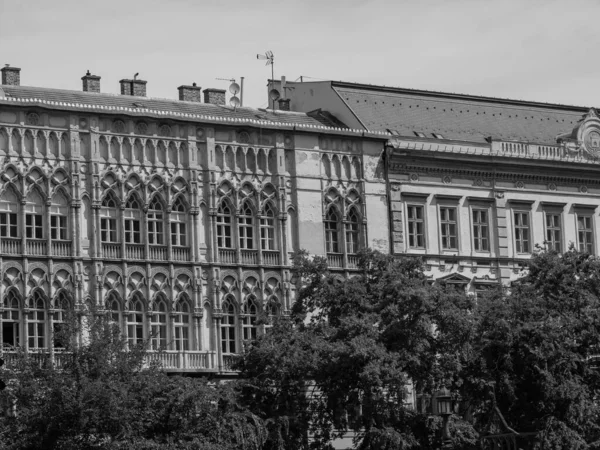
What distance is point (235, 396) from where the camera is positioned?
66.2 meters

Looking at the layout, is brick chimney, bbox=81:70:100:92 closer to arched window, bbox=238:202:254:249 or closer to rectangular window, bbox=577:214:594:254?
arched window, bbox=238:202:254:249

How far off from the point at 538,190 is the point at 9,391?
32.3 m

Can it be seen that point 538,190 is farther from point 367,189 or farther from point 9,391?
point 9,391

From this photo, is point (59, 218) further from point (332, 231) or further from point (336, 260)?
point (336, 260)

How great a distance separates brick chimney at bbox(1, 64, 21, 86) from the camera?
76.4 meters

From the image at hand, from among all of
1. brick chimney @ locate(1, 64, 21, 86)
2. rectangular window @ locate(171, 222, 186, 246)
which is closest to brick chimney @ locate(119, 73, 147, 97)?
brick chimney @ locate(1, 64, 21, 86)

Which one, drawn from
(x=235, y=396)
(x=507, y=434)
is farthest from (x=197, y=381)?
(x=507, y=434)

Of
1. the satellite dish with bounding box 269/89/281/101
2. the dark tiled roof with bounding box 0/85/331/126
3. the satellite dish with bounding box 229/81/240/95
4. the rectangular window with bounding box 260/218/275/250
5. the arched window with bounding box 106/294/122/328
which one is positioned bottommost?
the arched window with bounding box 106/294/122/328

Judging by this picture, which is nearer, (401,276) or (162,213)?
(401,276)

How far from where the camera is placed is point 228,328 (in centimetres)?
7775

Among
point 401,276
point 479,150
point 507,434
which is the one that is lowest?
point 507,434

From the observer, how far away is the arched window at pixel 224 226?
78.1 meters

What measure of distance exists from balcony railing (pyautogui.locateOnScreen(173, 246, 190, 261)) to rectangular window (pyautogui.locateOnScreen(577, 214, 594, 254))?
20949mm

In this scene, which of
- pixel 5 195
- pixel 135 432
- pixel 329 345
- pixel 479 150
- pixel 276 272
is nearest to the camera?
pixel 135 432
